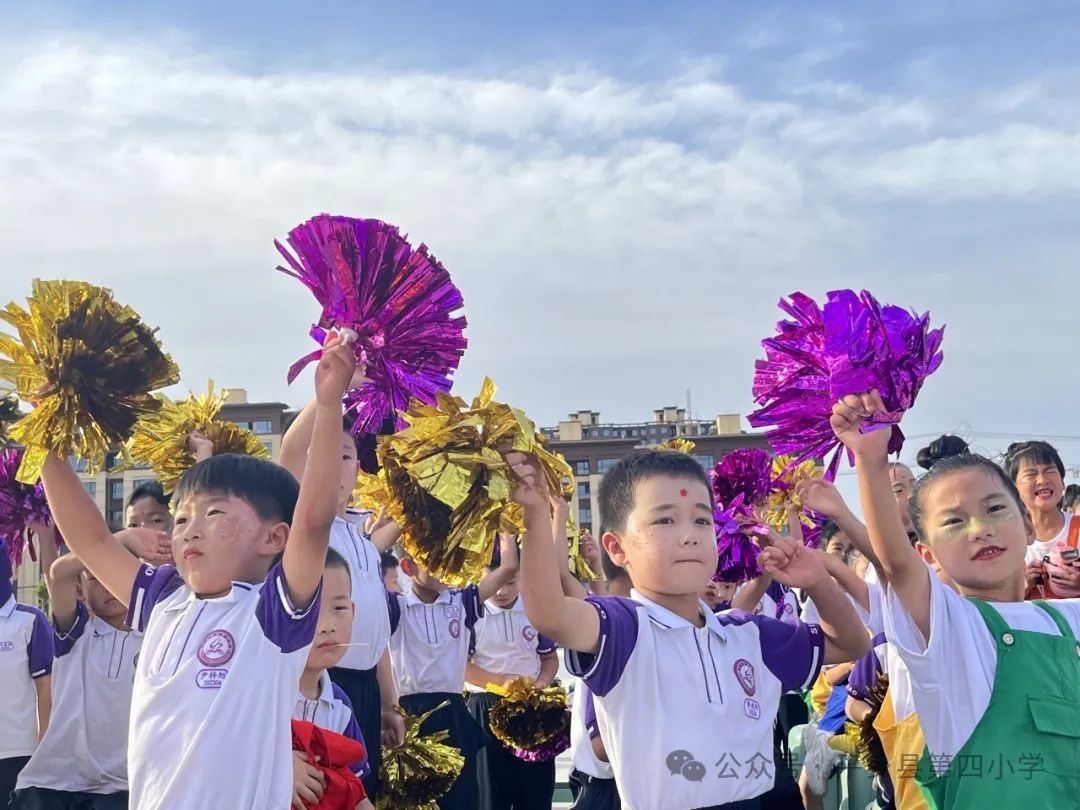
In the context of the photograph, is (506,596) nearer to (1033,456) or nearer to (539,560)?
(1033,456)

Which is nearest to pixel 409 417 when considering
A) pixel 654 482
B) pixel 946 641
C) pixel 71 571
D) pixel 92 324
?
pixel 654 482

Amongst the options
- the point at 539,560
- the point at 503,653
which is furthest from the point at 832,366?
the point at 503,653

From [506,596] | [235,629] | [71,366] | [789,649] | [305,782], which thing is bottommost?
[305,782]

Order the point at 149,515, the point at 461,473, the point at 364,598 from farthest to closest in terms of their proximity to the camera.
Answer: the point at 149,515
the point at 364,598
the point at 461,473

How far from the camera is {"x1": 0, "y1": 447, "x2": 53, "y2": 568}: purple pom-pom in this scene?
5199mm

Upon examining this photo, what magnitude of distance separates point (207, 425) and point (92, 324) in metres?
1.09

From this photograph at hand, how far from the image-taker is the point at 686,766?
3045mm

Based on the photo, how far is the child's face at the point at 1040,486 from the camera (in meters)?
5.65

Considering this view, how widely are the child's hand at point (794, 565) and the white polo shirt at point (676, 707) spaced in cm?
25

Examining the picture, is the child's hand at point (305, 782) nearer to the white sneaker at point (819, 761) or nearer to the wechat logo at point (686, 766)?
the wechat logo at point (686, 766)

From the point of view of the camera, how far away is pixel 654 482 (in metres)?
3.30

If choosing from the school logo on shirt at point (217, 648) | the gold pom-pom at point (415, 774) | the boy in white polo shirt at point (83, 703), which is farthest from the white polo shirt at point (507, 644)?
the school logo on shirt at point (217, 648)

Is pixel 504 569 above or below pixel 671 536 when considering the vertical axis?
above

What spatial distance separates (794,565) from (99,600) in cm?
336
